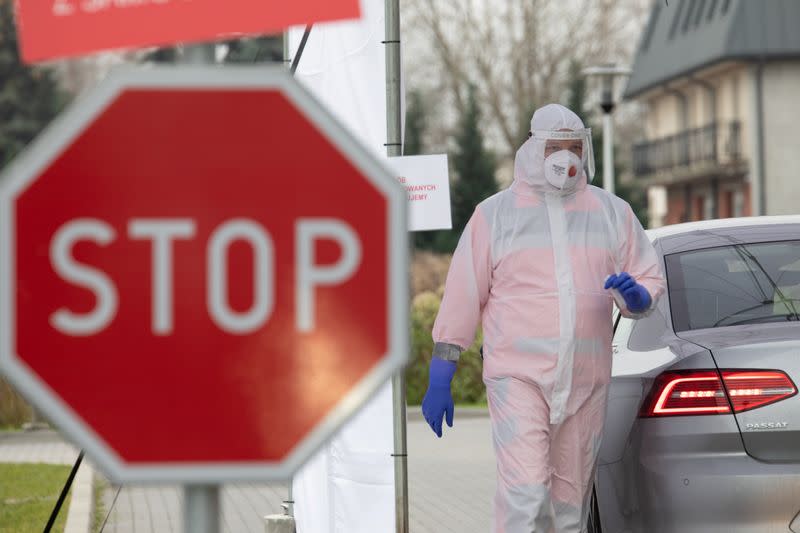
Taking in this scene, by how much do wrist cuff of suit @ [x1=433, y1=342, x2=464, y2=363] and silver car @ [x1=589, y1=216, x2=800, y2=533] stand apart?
595mm

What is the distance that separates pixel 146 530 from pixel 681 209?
181ft

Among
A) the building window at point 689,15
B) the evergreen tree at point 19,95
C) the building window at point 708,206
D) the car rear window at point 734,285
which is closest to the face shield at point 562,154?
the car rear window at point 734,285

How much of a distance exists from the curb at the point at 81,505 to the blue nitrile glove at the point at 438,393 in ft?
10.5

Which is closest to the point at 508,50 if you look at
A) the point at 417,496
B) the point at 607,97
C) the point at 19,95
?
the point at 19,95

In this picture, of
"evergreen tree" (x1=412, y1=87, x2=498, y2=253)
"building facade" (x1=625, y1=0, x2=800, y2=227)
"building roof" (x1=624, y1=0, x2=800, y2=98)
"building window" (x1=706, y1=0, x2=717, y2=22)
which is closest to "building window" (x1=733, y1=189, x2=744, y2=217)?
"building facade" (x1=625, y1=0, x2=800, y2=227)

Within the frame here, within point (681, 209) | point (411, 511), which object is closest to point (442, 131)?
point (681, 209)

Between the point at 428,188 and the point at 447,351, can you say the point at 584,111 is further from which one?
the point at 447,351

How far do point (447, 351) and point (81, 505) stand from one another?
4607 mm

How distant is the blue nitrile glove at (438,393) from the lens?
20.8 feet

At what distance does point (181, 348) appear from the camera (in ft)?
8.73

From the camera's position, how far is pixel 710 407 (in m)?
5.85

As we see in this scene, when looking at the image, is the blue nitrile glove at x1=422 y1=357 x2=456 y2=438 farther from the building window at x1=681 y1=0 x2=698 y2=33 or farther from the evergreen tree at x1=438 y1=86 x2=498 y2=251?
the building window at x1=681 y1=0 x2=698 y2=33

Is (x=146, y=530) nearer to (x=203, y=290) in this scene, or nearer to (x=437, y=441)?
(x=437, y=441)

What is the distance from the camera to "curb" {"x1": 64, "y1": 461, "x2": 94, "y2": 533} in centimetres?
944
